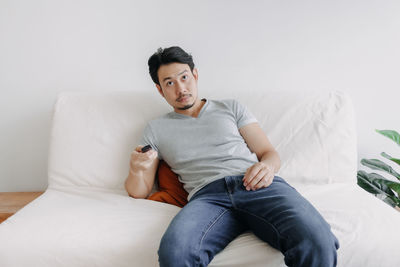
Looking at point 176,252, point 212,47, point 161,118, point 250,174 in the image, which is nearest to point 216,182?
point 250,174

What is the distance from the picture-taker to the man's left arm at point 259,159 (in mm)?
1103

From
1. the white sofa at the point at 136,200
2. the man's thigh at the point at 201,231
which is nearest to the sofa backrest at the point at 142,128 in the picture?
the white sofa at the point at 136,200

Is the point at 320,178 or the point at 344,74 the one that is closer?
the point at 320,178

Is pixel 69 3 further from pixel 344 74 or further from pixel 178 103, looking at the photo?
pixel 344 74

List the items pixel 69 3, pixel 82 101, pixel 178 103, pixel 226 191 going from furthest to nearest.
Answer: pixel 69 3 → pixel 82 101 → pixel 178 103 → pixel 226 191

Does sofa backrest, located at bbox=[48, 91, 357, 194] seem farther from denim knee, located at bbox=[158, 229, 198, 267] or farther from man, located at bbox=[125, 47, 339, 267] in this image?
denim knee, located at bbox=[158, 229, 198, 267]

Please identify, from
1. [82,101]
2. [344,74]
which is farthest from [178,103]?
[344,74]

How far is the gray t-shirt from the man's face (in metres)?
0.07

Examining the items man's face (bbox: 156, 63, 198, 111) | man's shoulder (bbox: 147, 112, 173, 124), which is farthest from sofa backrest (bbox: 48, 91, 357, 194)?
man's face (bbox: 156, 63, 198, 111)

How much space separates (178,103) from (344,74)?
1118mm

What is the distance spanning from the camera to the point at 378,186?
1627 mm

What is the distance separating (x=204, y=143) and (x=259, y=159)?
26cm

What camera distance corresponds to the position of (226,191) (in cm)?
111

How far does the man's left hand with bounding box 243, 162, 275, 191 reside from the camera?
1097mm
